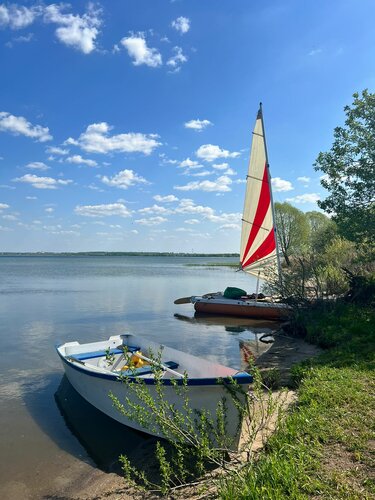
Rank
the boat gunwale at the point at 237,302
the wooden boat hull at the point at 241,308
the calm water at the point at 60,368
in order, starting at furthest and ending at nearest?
the boat gunwale at the point at 237,302 → the wooden boat hull at the point at 241,308 → the calm water at the point at 60,368

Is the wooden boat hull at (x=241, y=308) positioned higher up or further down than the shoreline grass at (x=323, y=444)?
further down

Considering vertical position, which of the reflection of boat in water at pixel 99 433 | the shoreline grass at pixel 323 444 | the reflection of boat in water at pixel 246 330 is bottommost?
the reflection of boat in water at pixel 99 433

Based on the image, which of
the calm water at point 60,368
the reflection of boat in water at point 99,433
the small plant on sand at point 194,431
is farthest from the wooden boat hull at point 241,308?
the small plant on sand at point 194,431

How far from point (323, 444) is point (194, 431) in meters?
2.09

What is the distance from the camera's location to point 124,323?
2080 cm

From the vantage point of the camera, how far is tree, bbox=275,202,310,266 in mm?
51594

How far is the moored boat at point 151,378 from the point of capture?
6332 mm

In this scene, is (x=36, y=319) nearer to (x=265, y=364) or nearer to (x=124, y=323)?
(x=124, y=323)

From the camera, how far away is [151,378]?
6.98m

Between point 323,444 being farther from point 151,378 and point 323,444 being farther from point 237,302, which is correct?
point 237,302

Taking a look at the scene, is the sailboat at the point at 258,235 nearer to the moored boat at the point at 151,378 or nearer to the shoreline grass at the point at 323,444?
the moored boat at the point at 151,378

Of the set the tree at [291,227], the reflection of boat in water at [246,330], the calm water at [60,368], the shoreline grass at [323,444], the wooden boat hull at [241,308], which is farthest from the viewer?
the tree at [291,227]

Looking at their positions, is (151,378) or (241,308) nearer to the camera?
(151,378)

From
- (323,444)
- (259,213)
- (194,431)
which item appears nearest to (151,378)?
(194,431)
